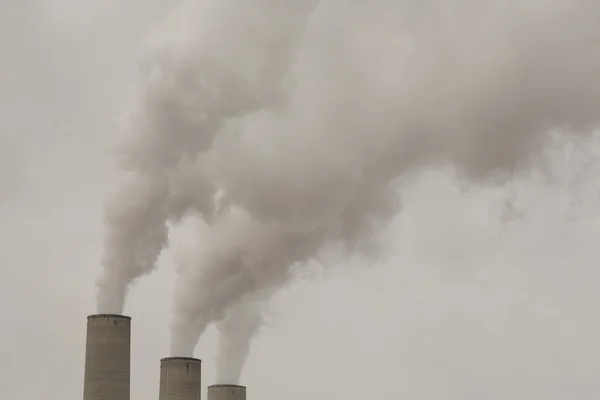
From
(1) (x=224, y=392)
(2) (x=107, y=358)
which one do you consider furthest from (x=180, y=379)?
(1) (x=224, y=392)

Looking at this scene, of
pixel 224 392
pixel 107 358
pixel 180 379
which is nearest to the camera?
pixel 107 358

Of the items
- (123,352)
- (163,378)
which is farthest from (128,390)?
(163,378)

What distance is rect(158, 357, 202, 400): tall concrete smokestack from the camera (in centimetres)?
2767

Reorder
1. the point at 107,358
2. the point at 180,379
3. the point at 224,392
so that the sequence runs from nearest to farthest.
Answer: the point at 107,358
the point at 180,379
the point at 224,392

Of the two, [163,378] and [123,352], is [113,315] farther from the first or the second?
[163,378]

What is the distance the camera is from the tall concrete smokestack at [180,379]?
2767 centimetres

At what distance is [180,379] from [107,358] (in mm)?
3846

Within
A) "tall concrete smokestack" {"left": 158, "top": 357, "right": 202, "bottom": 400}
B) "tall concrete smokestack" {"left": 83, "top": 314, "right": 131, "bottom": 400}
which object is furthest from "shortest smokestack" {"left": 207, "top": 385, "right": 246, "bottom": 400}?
"tall concrete smokestack" {"left": 83, "top": 314, "right": 131, "bottom": 400}

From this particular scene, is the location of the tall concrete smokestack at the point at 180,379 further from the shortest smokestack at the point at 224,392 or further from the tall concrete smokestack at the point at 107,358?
the shortest smokestack at the point at 224,392

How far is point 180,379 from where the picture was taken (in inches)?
1096

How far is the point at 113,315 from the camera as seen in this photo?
24.8 m

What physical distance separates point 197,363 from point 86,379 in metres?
4.50

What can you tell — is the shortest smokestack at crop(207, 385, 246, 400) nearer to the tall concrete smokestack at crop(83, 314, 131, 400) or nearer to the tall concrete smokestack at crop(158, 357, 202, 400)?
the tall concrete smokestack at crop(158, 357, 202, 400)

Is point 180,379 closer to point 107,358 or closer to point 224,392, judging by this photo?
point 107,358
